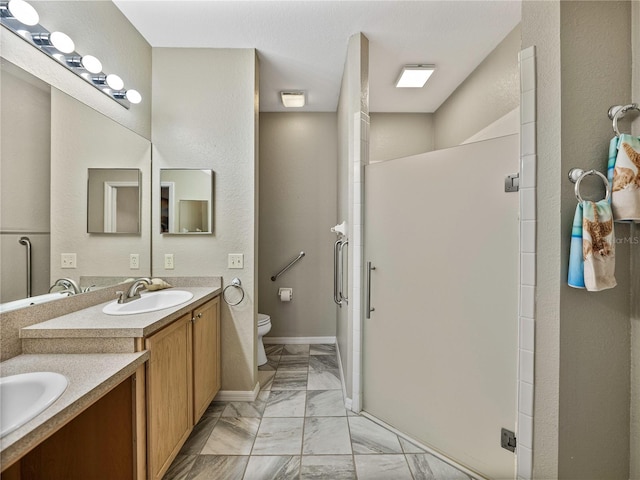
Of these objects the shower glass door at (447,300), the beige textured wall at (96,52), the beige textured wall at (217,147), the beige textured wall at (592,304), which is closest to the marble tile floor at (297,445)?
the shower glass door at (447,300)

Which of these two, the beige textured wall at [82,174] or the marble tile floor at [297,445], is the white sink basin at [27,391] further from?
the marble tile floor at [297,445]

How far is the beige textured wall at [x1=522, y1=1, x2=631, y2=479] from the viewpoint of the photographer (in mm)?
904

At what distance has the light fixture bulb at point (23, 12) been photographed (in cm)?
112

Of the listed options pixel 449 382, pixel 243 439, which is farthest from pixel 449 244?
pixel 243 439

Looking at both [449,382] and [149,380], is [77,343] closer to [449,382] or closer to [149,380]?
[149,380]

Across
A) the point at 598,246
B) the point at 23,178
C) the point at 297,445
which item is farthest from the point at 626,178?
the point at 23,178

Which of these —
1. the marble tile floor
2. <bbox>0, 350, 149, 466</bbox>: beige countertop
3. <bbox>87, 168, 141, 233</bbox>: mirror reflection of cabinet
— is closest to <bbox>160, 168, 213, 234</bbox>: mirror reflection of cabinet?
<bbox>87, 168, 141, 233</bbox>: mirror reflection of cabinet

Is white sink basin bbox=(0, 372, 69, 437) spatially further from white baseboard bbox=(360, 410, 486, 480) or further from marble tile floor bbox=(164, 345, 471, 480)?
white baseboard bbox=(360, 410, 486, 480)

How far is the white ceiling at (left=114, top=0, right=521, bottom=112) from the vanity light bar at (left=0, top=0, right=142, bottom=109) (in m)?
0.53

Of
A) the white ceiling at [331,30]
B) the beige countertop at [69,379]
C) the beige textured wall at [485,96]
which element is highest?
the white ceiling at [331,30]

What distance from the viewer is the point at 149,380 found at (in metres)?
1.20

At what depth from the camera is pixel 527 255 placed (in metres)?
1.01

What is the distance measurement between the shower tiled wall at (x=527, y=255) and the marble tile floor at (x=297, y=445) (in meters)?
0.67

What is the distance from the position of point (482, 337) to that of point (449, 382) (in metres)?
0.34
